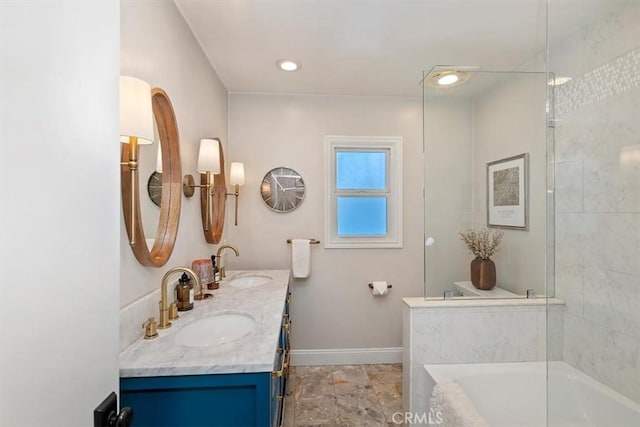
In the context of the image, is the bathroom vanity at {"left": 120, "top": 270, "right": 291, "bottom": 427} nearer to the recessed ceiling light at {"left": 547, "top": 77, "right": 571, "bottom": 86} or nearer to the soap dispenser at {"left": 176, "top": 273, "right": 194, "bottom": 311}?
the soap dispenser at {"left": 176, "top": 273, "right": 194, "bottom": 311}

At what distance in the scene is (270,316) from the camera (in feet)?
4.41

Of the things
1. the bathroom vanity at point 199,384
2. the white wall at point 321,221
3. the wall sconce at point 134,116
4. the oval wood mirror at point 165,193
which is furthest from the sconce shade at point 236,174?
the bathroom vanity at point 199,384

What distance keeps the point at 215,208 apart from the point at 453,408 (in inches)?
77.4

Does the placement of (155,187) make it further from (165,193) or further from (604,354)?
(604,354)

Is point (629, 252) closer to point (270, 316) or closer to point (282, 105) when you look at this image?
point (270, 316)

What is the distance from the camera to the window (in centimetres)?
276

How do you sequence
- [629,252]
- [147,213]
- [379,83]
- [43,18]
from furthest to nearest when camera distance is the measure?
[379,83] → [629,252] → [147,213] → [43,18]

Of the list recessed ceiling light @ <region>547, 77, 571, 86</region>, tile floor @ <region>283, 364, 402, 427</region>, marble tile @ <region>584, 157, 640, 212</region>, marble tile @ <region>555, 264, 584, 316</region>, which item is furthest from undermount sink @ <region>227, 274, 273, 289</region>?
recessed ceiling light @ <region>547, 77, 571, 86</region>

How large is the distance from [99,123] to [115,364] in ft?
1.75

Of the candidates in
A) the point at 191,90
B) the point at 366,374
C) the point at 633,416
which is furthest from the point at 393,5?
the point at 366,374

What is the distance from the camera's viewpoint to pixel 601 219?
1.50 m

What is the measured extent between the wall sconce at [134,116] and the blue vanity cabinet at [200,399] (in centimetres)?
69

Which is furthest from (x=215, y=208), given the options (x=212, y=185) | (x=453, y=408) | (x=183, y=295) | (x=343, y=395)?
(x=453, y=408)

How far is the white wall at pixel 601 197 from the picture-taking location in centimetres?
137
